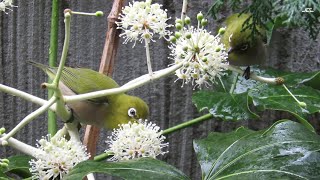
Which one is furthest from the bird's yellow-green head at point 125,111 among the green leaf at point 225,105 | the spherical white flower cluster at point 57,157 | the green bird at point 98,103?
the spherical white flower cluster at point 57,157

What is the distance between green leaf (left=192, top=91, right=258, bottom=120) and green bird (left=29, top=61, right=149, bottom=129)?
13cm

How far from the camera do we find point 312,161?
0.85 m

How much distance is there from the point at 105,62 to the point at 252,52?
0.31 meters

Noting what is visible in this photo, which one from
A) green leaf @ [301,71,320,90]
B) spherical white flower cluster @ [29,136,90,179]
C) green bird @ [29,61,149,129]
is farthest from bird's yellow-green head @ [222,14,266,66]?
spherical white flower cluster @ [29,136,90,179]

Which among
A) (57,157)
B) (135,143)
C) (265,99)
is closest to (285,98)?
(265,99)

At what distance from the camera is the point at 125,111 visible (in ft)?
3.64

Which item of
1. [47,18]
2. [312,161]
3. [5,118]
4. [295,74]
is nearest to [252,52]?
[295,74]

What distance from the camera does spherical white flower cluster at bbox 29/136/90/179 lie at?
0.85 m

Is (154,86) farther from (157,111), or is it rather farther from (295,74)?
(295,74)

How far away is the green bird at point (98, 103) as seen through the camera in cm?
110

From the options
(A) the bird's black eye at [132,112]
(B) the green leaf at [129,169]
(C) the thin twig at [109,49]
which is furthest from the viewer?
(C) the thin twig at [109,49]

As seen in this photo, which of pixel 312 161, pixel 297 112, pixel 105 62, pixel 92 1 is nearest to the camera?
pixel 312 161

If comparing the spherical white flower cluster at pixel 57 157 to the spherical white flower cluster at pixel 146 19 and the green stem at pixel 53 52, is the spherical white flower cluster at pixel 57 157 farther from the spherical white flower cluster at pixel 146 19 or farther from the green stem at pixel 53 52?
the green stem at pixel 53 52

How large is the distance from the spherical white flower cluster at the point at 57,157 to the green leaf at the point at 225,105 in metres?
0.34
